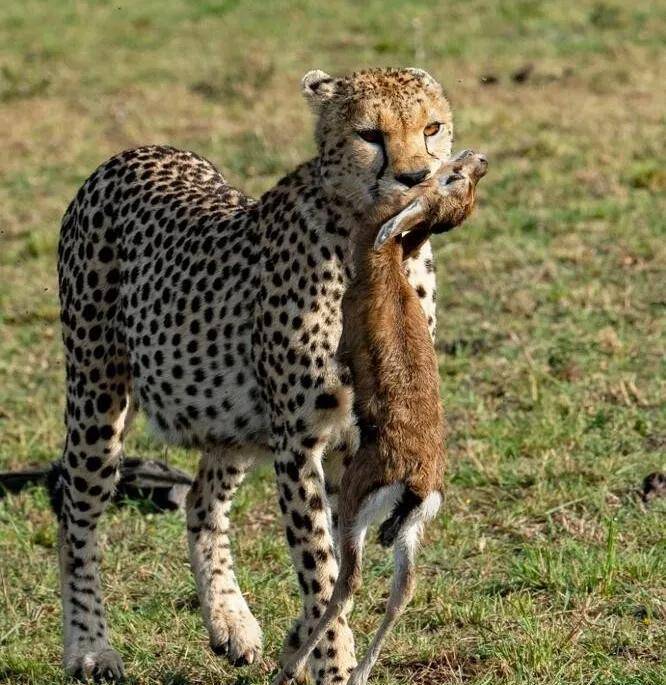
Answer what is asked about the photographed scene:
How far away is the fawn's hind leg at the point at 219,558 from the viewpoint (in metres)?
4.74

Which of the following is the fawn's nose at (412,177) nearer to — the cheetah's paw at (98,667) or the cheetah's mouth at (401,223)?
the cheetah's mouth at (401,223)

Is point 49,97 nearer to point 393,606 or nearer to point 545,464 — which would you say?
point 545,464

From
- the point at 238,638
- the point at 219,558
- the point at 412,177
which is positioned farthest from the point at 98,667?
the point at 412,177

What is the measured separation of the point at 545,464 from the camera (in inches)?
228

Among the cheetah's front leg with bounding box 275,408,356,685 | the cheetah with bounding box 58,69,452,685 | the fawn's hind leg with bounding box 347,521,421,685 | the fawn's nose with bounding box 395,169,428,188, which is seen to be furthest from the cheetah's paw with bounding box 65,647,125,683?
the fawn's nose with bounding box 395,169,428,188

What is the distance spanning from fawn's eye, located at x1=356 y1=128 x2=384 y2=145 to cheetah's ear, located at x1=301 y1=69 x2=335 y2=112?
0.24m

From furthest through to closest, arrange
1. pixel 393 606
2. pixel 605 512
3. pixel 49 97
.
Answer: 1. pixel 49 97
2. pixel 605 512
3. pixel 393 606

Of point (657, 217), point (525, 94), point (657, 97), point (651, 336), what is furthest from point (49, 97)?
point (651, 336)

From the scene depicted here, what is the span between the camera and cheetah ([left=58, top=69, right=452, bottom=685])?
4.31m

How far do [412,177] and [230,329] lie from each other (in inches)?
35.3

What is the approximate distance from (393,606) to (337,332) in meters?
0.95

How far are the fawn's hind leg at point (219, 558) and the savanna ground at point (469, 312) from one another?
0.07 m

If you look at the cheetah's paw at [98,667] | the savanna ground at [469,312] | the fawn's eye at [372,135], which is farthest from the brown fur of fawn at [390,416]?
the cheetah's paw at [98,667]

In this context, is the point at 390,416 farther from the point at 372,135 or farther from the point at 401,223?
the point at 372,135
